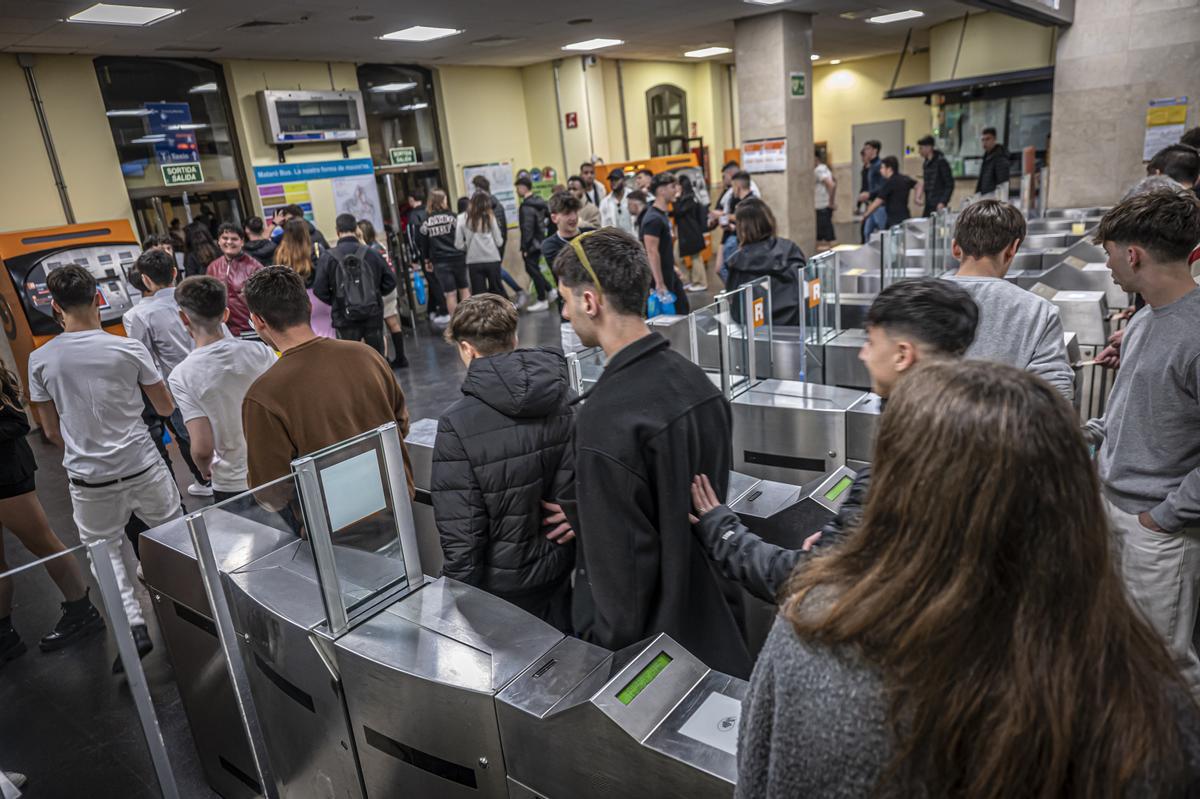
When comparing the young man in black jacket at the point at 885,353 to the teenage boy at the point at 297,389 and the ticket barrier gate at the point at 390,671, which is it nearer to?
the ticket barrier gate at the point at 390,671

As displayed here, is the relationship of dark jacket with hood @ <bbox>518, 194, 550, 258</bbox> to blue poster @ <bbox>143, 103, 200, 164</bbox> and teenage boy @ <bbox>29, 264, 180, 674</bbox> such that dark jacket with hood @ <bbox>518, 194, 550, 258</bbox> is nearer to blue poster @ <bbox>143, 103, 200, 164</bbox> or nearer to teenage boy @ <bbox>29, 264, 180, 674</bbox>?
blue poster @ <bbox>143, 103, 200, 164</bbox>

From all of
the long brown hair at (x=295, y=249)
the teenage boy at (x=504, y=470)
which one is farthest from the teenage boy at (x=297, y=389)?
the long brown hair at (x=295, y=249)

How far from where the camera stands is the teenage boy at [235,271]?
15.9 ft

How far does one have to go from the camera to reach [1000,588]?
673 millimetres

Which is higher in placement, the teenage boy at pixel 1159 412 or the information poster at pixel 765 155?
the information poster at pixel 765 155

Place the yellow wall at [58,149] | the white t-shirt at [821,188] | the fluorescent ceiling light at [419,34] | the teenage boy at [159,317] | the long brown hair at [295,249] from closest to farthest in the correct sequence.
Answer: the teenage boy at [159,317] → the long brown hair at [295,249] → the yellow wall at [58,149] → the fluorescent ceiling light at [419,34] → the white t-shirt at [821,188]

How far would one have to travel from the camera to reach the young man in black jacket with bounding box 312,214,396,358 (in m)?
5.37

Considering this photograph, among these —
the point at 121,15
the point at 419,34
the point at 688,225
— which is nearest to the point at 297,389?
the point at 121,15

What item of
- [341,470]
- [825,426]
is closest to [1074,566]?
[341,470]

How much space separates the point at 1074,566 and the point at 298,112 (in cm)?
895

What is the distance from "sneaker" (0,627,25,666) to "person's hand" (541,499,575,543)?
1.26m

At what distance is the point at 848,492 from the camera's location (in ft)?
4.33

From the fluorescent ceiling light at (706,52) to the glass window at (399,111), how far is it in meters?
4.00

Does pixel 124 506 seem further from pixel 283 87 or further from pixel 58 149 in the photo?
pixel 283 87
